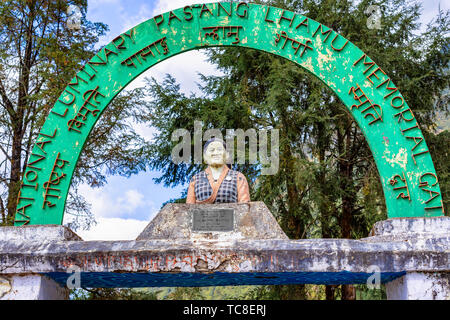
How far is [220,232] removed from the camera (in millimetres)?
5488

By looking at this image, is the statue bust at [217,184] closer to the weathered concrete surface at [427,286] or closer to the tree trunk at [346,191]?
the weathered concrete surface at [427,286]

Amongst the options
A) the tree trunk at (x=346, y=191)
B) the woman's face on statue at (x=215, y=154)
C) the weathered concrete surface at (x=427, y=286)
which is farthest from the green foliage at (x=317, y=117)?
the weathered concrete surface at (x=427, y=286)

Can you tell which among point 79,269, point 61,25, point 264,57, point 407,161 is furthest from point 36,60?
point 407,161

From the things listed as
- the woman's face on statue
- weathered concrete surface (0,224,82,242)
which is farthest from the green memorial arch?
the woman's face on statue

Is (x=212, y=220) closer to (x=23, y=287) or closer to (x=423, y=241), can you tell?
(x=23, y=287)

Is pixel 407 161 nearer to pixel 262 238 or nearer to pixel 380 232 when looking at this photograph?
pixel 380 232

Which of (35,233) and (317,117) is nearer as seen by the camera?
(35,233)

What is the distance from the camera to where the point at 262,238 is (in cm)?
542

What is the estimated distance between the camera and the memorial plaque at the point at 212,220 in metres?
5.51

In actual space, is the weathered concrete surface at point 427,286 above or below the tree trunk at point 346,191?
below

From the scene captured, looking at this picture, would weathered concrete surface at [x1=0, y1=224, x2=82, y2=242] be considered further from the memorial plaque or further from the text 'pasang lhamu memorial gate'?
the memorial plaque

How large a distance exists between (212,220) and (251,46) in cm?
222

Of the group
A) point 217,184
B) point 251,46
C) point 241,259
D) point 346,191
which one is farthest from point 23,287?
point 346,191

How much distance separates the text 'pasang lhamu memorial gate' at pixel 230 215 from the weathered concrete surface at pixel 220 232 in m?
0.01
